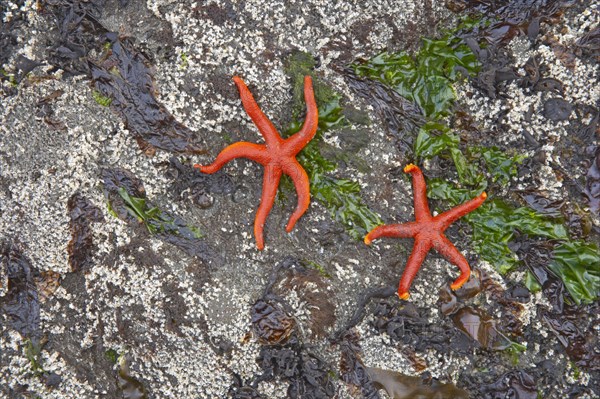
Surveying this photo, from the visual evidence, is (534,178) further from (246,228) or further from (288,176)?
(246,228)

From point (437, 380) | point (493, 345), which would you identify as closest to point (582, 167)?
point (493, 345)

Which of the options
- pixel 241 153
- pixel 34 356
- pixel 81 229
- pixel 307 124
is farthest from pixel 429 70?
pixel 34 356

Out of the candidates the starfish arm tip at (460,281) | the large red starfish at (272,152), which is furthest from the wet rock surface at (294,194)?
the large red starfish at (272,152)

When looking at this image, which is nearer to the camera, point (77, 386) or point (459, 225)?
point (459, 225)

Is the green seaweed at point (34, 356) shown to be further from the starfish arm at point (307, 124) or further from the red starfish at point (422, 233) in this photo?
the red starfish at point (422, 233)

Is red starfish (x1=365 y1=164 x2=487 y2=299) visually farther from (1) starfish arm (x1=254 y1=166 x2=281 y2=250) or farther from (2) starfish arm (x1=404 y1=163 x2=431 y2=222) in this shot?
(1) starfish arm (x1=254 y1=166 x2=281 y2=250)

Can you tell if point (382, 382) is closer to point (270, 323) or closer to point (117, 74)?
point (270, 323)

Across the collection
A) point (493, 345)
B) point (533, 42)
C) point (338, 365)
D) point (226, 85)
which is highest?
point (533, 42)
